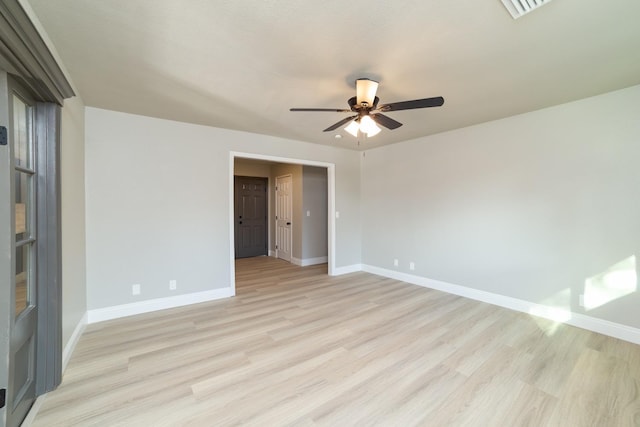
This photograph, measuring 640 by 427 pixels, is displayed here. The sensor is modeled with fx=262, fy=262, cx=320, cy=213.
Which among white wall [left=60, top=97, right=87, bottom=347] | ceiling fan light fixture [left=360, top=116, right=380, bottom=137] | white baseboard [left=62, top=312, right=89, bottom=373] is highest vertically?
ceiling fan light fixture [left=360, top=116, right=380, bottom=137]

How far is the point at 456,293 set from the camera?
4078 mm

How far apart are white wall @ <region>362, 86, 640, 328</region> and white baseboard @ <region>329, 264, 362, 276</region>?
990 mm

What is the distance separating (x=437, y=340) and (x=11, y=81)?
3.79 m

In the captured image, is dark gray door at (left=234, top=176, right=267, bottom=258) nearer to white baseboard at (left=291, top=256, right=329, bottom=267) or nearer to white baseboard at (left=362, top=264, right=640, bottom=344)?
white baseboard at (left=291, top=256, right=329, bottom=267)

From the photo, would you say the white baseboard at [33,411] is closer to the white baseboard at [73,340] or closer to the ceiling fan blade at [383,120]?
the white baseboard at [73,340]

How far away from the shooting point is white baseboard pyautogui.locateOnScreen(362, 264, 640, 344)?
8.87 ft

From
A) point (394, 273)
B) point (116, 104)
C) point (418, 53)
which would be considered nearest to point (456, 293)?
point (394, 273)

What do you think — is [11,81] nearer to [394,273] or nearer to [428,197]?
[428,197]

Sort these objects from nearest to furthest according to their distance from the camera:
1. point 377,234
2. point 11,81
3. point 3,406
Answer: point 3,406
point 11,81
point 377,234

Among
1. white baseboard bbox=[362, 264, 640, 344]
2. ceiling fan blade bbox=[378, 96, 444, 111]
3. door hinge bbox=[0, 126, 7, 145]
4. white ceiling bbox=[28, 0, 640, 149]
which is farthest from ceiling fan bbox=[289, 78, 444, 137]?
white baseboard bbox=[362, 264, 640, 344]

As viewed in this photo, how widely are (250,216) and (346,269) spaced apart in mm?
3169

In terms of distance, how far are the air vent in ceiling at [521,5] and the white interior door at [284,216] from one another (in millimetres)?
5291

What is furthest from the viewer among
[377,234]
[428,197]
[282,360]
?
[377,234]

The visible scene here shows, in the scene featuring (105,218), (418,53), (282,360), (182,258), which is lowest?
(282,360)
